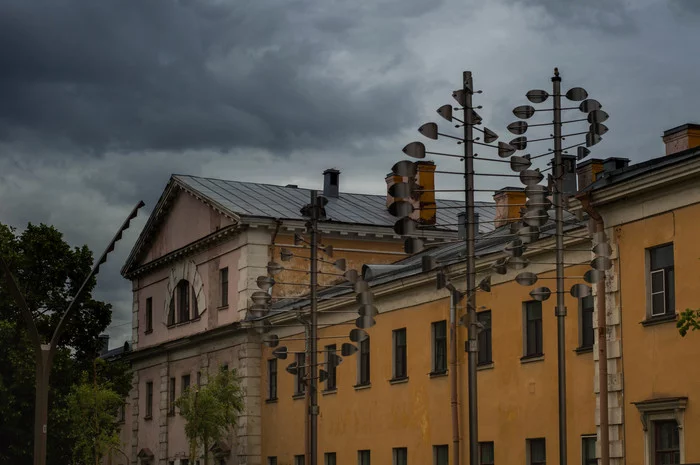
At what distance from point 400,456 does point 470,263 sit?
777 inches

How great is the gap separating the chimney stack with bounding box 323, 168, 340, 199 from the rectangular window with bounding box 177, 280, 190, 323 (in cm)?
683

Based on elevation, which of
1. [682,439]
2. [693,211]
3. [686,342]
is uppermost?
[693,211]

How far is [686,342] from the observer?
27.8m

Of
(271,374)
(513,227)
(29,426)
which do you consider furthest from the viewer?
(271,374)

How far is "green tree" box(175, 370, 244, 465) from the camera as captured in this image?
47719 millimetres

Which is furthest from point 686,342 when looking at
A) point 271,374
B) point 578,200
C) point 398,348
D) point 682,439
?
point 271,374

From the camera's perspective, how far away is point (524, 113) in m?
24.7

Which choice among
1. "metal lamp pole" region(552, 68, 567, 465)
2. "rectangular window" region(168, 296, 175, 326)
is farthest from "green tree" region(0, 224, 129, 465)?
"metal lamp pole" region(552, 68, 567, 465)

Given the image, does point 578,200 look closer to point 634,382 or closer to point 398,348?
point 634,382

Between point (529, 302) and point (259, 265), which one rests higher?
point (259, 265)

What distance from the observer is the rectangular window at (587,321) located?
104ft

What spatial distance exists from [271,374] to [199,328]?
20.1ft

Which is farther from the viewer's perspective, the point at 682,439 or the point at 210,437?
the point at 210,437

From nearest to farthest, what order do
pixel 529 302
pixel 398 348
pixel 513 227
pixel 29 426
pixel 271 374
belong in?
pixel 513 227, pixel 529 302, pixel 398 348, pixel 29 426, pixel 271 374
